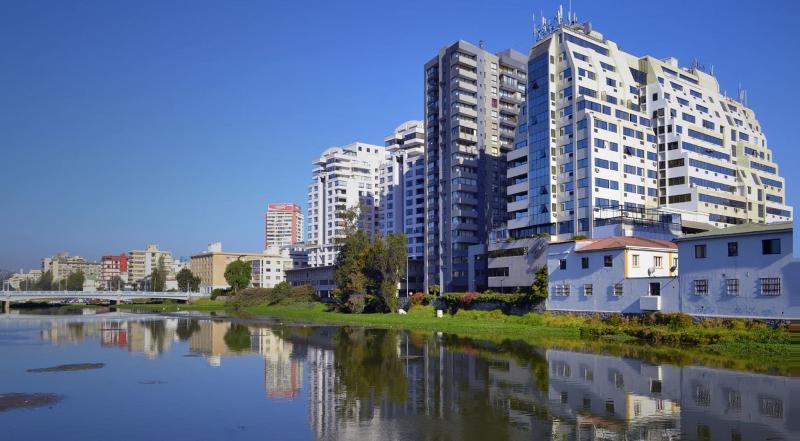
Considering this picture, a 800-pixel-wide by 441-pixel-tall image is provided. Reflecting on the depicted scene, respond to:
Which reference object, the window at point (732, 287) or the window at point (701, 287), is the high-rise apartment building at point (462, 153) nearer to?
the window at point (701, 287)

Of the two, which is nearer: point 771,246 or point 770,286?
point 770,286

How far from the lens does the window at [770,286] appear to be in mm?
48969

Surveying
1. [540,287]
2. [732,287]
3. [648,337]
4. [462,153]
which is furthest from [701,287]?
[462,153]

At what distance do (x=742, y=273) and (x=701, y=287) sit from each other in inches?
159

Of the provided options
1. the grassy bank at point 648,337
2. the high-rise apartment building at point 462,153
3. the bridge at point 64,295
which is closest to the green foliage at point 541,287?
the grassy bank at point 648,337

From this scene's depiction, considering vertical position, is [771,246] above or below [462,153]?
below

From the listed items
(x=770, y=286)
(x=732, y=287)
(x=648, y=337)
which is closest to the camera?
(x=770, y=286)

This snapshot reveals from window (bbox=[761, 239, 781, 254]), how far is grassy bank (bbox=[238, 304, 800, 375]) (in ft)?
20.2

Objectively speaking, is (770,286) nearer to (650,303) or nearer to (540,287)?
(650,303)

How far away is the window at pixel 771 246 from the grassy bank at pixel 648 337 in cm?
615

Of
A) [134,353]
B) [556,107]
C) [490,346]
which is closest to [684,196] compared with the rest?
[556,107]

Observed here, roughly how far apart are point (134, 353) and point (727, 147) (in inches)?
4220

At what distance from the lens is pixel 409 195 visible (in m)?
154

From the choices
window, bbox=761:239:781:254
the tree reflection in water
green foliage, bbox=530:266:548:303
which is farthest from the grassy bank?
the tree reflection in water
